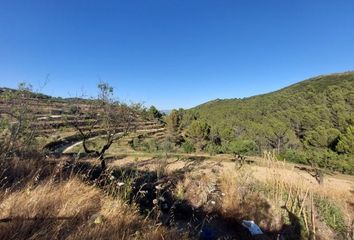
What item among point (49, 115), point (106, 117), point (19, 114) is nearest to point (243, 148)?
point (106, 117)

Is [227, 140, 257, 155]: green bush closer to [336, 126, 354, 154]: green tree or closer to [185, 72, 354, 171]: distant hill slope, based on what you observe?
[185, 72, 354, 171]: distant hill slope

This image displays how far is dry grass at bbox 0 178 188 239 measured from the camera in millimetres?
1594

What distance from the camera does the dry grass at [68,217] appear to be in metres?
1.59

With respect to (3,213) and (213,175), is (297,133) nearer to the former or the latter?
(213,175)

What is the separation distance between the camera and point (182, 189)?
6.74 metres

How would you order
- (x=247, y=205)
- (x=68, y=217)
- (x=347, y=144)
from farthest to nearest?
1. (x=347, y=144)
2. (x=247, y=205)
3. (x=68, y=217)

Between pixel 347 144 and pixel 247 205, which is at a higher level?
pixel 247 205

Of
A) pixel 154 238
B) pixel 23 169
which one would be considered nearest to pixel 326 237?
pixel 154 238

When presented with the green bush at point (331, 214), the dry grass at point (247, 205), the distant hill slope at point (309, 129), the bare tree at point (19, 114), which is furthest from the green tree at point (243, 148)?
the bare tree at point (19, 114)

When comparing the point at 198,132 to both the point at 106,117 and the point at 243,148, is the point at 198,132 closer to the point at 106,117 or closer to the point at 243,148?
the point at 243,148

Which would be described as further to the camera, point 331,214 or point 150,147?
point 150,147

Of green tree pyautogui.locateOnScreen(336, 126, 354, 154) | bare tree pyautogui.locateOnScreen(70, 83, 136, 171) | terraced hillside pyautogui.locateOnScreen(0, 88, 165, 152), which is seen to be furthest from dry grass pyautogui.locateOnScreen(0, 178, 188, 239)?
green tree pyautogui.locateOnScreen(336, 126, 354, 154)

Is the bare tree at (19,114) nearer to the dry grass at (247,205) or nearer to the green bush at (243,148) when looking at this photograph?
the dry grass at (247,205)

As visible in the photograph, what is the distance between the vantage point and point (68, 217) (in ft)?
6.17
